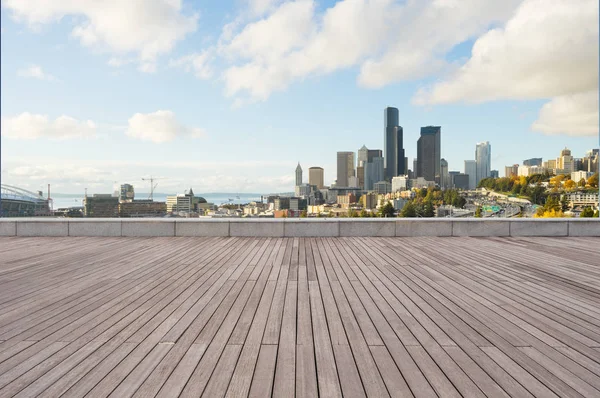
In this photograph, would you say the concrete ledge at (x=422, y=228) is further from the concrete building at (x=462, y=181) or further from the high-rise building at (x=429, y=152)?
the high-rise building at (x=429, y=152)

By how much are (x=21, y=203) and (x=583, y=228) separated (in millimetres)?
12323

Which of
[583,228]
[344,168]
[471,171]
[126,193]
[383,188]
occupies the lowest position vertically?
[583,228]

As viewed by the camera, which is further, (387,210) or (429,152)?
(429,152)

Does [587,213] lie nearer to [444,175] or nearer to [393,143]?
[444,175]

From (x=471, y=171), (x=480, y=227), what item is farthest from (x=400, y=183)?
(x=480, y=227)

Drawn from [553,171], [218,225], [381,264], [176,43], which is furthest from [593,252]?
[176,43]

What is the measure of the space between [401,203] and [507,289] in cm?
445

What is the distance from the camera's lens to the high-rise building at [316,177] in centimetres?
984

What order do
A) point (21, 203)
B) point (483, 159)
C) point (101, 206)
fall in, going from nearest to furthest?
point (101, 206) < point (21, 203) < point (483, 159)

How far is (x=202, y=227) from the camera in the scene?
6898mm

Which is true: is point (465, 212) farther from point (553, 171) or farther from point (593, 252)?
point (553, 171)

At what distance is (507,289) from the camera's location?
10.6 ft

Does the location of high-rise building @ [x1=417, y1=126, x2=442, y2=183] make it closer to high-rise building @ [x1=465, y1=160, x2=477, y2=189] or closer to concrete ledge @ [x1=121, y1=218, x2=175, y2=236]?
high-rise building @ [x1=465, y1=160, x2=477, y2=189]

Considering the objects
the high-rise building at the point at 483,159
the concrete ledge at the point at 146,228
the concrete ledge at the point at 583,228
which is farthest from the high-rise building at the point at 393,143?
the concrete ledge at the point at 146,228
